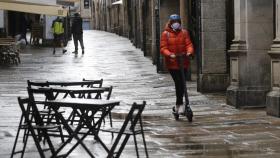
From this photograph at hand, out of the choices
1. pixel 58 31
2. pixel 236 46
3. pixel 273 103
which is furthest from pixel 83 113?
pixel 58 31

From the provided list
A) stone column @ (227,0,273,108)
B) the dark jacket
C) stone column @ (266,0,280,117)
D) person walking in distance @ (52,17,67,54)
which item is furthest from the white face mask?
person walking in distance @ (52,17,67,54)

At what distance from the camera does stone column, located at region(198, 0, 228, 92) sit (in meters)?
17.0

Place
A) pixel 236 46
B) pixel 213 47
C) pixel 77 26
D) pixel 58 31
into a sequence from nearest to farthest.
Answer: pixel 236 46 < pixel 213 47 < pixel 77 26 < pixel 58 31

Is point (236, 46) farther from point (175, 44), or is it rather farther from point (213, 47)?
point (213, 47)

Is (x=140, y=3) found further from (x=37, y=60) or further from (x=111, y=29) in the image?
(x=111, y=29)

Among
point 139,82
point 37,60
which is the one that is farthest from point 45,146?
point 37,60

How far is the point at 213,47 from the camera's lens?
17094 mm

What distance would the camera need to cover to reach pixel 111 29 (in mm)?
62531

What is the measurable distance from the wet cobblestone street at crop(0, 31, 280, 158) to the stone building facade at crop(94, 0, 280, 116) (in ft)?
A: 1.43

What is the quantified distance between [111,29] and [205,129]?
170ft

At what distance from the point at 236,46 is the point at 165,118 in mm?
2440

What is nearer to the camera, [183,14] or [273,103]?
[273,103]

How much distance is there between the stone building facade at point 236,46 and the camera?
540 inches

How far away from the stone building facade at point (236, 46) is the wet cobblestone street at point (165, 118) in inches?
17.2
